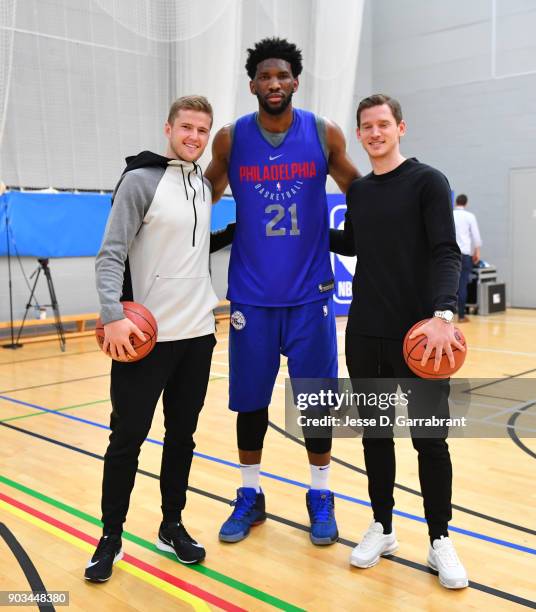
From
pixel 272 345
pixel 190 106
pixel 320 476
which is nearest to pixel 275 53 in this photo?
pixel 190 106

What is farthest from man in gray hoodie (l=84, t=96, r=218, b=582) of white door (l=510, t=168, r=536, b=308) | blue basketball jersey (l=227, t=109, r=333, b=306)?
white door (l=510, t=168, r=536, b=308)

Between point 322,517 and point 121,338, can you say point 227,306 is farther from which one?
point 121,338

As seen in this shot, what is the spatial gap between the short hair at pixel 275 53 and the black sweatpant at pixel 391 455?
1.10 metres

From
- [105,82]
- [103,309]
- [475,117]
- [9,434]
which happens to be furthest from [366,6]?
[103,309]

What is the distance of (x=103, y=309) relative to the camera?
2.37 m

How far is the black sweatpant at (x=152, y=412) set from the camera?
246cm

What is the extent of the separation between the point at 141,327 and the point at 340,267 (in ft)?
25.5

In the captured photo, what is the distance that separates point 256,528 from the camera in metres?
2.97

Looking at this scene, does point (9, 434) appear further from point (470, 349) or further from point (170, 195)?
point (470, 349)

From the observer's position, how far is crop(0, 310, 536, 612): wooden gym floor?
93.7 inches

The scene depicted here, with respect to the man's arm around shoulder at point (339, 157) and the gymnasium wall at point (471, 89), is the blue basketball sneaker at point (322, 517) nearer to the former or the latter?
the man's arm around shoulder at point (339, 157)

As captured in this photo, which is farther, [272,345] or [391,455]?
[272,345]

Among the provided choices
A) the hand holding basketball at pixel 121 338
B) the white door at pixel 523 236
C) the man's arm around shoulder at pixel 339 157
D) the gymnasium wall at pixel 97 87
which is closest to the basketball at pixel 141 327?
the hand holding basketball at pixel 121 338

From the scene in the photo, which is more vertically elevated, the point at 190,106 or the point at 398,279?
the point at 190,106
